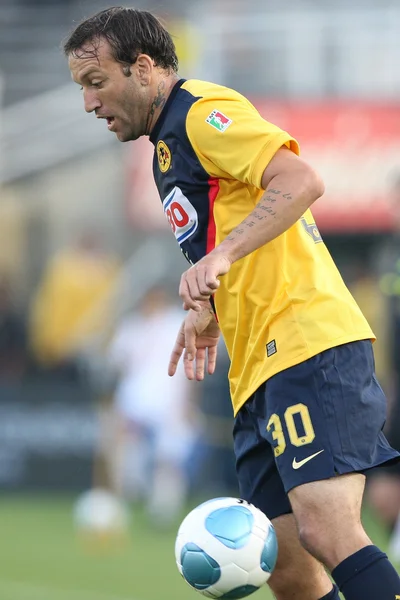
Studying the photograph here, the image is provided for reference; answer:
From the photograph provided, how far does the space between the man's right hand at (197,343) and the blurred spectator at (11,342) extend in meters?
9.39

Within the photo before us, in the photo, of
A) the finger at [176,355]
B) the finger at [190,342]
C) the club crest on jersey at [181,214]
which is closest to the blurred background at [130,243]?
the finger at [176,355]

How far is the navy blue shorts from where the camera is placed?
393 cm

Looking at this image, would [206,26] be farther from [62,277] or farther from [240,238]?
[240,238]

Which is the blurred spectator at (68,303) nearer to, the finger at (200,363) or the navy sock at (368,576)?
the finger at (200,363)

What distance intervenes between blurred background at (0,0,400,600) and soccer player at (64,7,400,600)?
21.0 ft

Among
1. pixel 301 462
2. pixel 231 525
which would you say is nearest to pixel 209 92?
pixel 301 462

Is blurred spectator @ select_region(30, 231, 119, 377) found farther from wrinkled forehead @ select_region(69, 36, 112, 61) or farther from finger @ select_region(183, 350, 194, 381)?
wrinkled forehead @ select_region(69, 36, 112, 61)

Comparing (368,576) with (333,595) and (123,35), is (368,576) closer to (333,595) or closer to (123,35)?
(333,595)

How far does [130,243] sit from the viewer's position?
16609mm

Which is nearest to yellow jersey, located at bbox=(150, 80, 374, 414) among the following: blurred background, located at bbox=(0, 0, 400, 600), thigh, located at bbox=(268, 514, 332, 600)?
thigh, located at bbox=(268, 514, 332, 600)

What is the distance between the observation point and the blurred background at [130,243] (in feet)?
40.2

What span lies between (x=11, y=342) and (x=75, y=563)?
18.9 ft

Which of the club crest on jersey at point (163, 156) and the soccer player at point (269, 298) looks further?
the club crest on jersey at point (163, 156)

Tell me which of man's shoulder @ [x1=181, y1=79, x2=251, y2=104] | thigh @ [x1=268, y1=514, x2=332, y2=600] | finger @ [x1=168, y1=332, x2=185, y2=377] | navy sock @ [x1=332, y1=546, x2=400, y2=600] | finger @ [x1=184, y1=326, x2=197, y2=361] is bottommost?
thigh @ [x1=268, y1=514, x2=332, y2=600]
